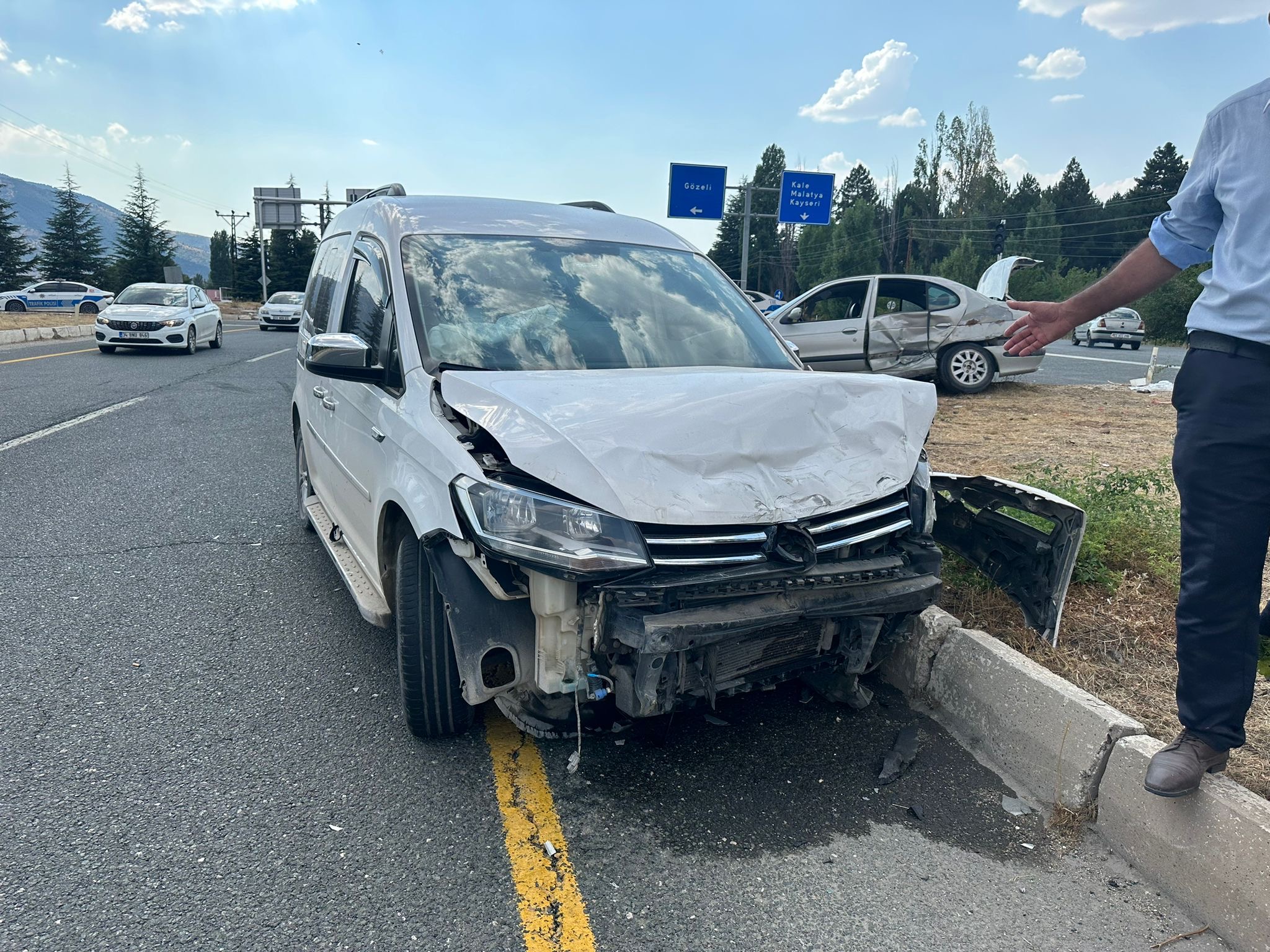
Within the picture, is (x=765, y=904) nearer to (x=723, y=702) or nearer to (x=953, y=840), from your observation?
(x=953, y=840)

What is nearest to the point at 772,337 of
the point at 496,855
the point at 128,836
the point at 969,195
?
the point at 496,855

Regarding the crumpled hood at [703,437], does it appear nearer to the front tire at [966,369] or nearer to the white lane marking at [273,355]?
the front tire at [966,369]

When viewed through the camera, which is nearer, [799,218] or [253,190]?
[799,218]

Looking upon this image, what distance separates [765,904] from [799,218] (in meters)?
25.2

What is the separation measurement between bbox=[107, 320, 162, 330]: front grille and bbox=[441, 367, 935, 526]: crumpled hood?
59.5 ft

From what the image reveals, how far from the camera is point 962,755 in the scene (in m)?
3.20

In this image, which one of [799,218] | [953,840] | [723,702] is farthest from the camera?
[799,218]

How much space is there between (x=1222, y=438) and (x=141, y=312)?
2035 cm

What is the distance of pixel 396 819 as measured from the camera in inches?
106

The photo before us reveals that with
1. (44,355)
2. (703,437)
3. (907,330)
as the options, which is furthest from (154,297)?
(703,437)

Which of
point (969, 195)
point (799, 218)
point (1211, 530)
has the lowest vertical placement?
point (1211, 530)

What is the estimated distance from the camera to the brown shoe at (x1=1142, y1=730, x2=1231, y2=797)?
2.41 metres

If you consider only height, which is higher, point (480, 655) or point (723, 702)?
point (480, 655)

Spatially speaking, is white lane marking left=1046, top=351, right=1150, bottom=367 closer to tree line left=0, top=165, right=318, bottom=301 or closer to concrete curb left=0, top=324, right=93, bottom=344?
concrete curb left=0, top=324, right=93, bottom=344
